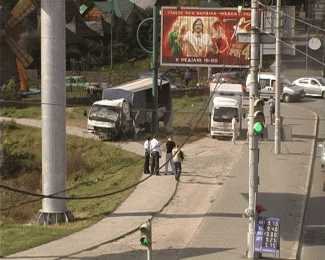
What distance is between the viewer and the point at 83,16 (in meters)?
96.1

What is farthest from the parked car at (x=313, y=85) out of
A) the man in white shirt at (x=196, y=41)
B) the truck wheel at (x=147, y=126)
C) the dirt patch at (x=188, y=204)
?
the truck wheel at (x=147, y=126)

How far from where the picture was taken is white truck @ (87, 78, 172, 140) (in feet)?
130

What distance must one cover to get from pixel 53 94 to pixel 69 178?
1207 centimetres

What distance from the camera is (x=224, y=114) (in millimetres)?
40094

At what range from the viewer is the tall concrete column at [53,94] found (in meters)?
24.3

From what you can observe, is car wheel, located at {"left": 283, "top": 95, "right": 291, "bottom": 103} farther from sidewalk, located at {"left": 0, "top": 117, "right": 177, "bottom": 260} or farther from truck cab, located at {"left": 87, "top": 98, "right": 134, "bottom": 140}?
sidewalk, located at {"left": 0, "top": 117, "right": 177, "bottom": 260}

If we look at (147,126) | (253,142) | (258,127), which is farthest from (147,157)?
(258,127)

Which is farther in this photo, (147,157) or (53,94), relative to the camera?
(147,157)

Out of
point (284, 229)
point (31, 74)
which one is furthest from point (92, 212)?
point (31, 74)

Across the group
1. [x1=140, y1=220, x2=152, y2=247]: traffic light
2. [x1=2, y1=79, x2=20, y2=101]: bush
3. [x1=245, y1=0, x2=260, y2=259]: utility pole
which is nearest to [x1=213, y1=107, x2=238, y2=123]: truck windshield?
[x1=2, y1=79, x2=20, y2=101]: bush

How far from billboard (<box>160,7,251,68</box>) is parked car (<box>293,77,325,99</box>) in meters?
14.6

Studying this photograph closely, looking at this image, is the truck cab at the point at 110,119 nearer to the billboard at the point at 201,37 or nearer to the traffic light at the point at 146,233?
the billboard at the point at 201,37

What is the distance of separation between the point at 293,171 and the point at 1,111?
21.9m

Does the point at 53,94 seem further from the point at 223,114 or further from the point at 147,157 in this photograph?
the point at 223,114
